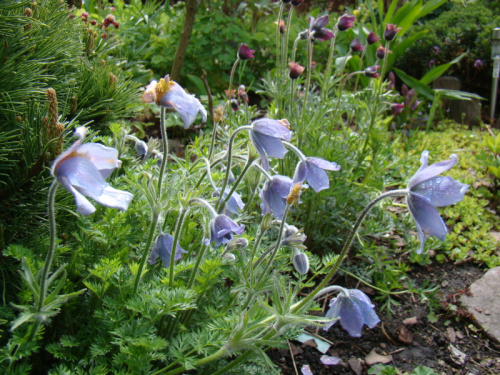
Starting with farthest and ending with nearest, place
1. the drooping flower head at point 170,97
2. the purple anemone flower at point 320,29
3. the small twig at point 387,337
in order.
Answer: the purple anemone flower at point 320,29
the small twig at point 387,337
the drooping flower head at point 170,97

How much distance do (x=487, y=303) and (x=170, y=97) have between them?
2.08 meters

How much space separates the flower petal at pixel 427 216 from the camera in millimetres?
1143

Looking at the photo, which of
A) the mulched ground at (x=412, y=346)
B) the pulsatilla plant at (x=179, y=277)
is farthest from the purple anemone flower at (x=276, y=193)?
the mulched ground at (x=412, y=346)

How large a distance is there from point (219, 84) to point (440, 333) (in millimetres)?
3482

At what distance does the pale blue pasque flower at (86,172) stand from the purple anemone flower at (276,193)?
26.2 inches

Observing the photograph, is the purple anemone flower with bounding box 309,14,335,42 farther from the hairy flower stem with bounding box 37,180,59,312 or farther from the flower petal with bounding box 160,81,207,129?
the hairy flower stem with bounding box 37,180,59,312

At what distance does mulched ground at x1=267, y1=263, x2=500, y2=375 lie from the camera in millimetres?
2008

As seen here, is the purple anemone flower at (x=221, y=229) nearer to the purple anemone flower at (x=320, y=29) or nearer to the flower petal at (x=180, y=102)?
the flower petal at (x=180, y=102)

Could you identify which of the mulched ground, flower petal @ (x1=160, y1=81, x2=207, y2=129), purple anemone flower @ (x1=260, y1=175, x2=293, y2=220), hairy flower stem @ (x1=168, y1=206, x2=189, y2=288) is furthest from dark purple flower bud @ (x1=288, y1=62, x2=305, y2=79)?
the mulched ground

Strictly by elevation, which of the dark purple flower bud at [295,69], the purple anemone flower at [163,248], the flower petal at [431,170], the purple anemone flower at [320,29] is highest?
the flower petal at [431,170]

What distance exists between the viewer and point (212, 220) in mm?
1347

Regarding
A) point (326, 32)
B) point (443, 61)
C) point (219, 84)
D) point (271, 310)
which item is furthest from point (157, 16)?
point (271, 310)

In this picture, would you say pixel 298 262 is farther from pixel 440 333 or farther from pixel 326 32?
pixel 326 32

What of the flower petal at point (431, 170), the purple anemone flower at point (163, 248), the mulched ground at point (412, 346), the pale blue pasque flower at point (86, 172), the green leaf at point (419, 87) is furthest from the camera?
the green leaf at point (419, 87)
